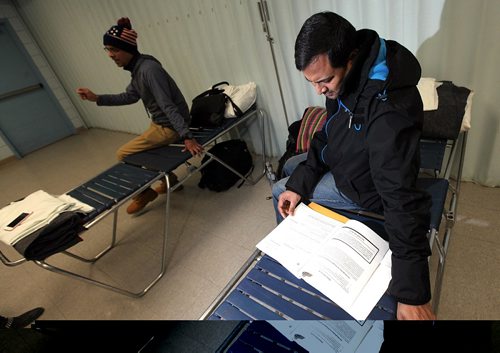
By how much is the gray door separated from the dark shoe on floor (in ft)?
12.9

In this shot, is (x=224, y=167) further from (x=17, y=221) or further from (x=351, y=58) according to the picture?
(x=351, y=58)

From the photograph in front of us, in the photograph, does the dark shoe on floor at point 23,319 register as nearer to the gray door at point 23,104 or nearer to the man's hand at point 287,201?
the man's hand at point 287,201

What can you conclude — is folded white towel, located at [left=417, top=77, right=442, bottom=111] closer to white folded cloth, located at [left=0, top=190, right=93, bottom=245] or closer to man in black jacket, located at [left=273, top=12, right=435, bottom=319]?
man in black jacket, located at [left=273, top=12, right=435, bottom=319]

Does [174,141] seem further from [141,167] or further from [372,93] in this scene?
[372,93]

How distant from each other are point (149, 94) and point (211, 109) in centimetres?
48

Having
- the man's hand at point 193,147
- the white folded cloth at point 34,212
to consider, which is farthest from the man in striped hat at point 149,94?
the white folded cloth at point 34,212

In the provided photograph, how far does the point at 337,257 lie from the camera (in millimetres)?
853

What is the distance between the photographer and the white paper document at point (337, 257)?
79 cm

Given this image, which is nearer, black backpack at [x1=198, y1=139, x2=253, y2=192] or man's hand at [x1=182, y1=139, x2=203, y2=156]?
man's hand at [x1=182, y1=139, x2=203, y2=156]

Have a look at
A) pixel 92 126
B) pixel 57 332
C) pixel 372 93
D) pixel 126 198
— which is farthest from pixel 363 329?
pixel 92 126

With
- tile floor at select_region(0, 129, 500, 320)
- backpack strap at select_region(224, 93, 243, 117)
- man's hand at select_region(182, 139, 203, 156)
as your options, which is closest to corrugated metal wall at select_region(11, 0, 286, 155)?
backpack strap at select_region(224, 93, 243, 117)

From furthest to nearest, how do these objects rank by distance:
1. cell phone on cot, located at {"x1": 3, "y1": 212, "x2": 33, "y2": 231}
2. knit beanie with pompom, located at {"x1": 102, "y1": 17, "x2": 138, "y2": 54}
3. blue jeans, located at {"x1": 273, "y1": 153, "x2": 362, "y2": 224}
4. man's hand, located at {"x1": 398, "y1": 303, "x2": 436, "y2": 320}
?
knit beanie with pompom, located at {"x1": 102, "y1": 17, "x2": 138, "y2": 54} < cell phone on cot, located at {"x1": 3, "y1": 212, "x2": 33, "y2": 231} < blue jeans, located at {"x1": 273, "y1": 153, "x2": 362, "y2": 224} < man's hand, located at {"x1": 398, "y1": 303, "x2": 436, "y2": 320}

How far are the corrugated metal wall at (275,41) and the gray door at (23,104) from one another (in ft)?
2.66

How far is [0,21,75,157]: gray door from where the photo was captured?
426 cm
